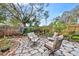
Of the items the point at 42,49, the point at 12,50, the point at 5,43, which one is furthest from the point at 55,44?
the point at 5,43

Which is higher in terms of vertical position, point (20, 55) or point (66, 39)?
point (66, 39)

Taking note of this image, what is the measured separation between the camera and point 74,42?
294 centimetres

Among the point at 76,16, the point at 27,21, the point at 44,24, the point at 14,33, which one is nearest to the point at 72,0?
the point at 76,16

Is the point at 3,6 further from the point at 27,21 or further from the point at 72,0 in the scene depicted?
the point at 72,0

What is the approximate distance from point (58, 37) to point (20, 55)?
0.68 metres

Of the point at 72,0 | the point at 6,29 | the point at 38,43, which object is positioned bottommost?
the point at 38,43

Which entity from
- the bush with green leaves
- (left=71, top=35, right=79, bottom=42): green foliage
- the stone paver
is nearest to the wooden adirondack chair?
the stone paver

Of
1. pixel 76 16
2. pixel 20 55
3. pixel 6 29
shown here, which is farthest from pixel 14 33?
pixel 76 16

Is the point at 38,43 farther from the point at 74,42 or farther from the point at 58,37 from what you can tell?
the point at 74,42

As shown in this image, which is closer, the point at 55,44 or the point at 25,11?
the point at 55,44

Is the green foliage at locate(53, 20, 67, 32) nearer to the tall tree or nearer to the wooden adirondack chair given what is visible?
the wooden adirondack chair

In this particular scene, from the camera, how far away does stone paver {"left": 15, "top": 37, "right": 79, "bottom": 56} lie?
2920 millimetres

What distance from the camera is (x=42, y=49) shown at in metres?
2.95

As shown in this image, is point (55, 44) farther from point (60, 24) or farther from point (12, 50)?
point (12, 50)
